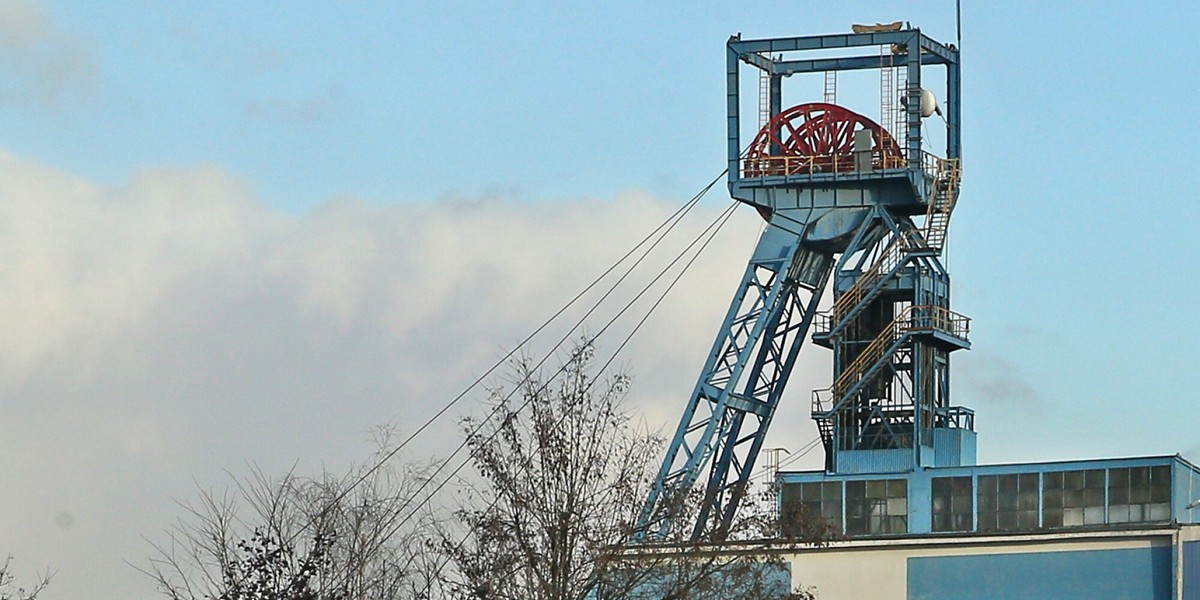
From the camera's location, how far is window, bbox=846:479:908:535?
69062 mm

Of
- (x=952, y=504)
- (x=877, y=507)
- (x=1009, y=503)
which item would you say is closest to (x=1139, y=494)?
(x=1009, y=503)

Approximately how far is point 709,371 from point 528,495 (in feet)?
107

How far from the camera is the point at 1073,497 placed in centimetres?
6706

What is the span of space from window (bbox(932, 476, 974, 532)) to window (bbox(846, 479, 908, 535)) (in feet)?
3.03

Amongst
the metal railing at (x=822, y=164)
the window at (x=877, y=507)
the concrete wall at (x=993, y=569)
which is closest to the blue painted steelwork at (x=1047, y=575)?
the concrete wall at (x=993, y=569)

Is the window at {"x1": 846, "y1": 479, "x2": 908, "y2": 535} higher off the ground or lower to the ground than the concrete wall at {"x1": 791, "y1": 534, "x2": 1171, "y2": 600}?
higher

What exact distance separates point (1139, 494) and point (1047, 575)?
3.97m

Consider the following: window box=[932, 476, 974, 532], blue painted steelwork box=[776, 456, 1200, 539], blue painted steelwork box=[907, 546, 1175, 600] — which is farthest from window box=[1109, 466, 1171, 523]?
window box=[932, 476, 974, 532]

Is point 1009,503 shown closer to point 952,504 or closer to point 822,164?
point 952,504

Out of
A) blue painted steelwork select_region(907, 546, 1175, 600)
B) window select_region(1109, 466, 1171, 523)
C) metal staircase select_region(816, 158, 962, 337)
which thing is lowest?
blue painted steelwork select_region(907, 546, 1175, 600)

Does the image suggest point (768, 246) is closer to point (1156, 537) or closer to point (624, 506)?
point (1156, 537)

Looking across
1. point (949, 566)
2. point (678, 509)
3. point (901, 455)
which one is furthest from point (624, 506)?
point (901, 455)

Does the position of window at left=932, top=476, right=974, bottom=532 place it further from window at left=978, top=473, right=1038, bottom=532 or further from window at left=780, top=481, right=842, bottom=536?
window at left=780, top=481, right=842, bottom=536

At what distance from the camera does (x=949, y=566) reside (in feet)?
216
